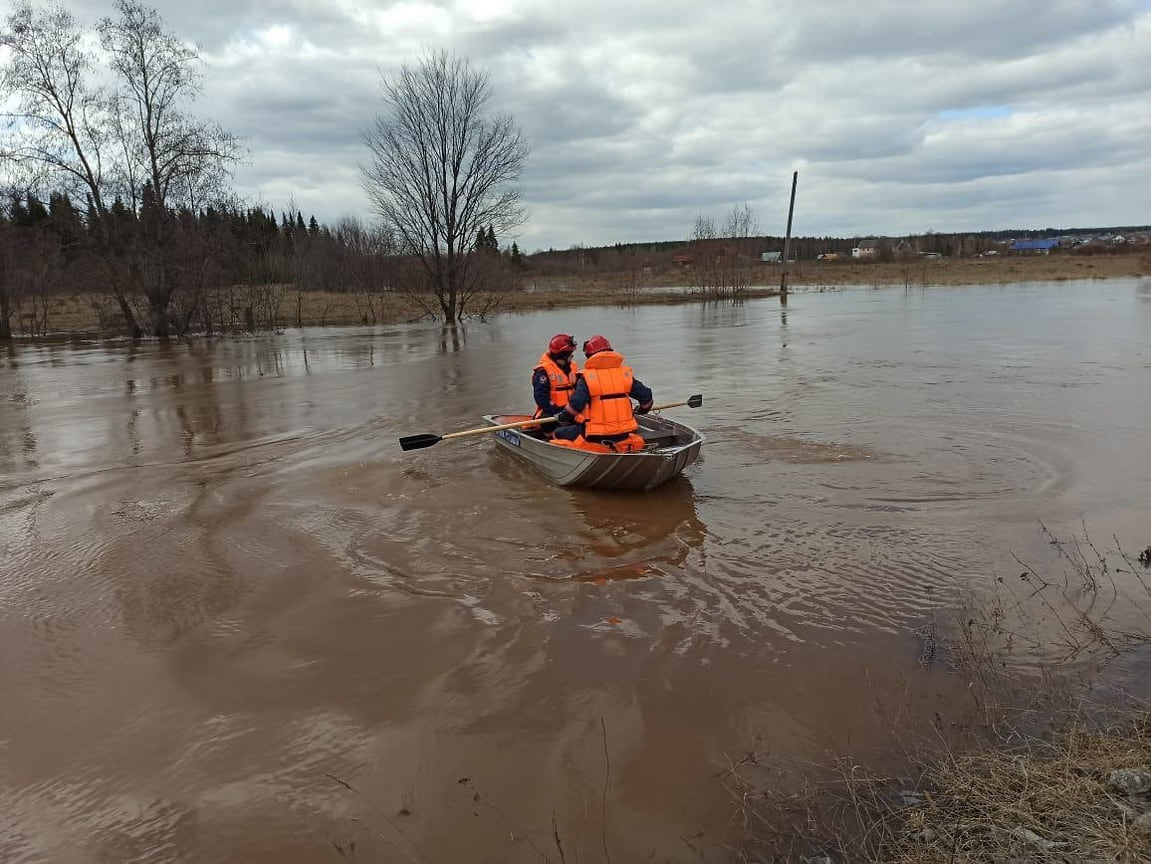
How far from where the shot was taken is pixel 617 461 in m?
7.28

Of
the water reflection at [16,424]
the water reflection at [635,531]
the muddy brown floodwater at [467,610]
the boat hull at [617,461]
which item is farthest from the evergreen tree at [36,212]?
the water reflection at [635,531]

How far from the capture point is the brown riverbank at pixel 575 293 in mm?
31406

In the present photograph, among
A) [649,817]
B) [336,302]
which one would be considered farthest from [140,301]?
[649,817]

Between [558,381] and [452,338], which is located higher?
[558,381]

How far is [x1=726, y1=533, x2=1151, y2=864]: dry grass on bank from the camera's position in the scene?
2592 mm

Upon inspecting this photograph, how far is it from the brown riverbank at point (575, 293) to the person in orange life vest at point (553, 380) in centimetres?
2551

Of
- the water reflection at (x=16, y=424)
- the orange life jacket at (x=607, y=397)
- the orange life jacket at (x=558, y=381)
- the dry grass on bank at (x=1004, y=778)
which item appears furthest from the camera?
the water reflection at (x=16, y=424)

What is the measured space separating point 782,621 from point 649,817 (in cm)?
208

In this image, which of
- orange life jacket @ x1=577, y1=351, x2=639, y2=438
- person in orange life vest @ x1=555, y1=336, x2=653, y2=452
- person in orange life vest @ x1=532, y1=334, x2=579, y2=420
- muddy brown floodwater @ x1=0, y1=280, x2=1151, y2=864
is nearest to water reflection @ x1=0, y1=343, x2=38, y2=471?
muddy brown floodwater @ x1=0, y1=280, x2=1151, y2=864

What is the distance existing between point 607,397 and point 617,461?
67 cm

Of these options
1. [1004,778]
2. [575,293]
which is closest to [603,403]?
[1004,778]

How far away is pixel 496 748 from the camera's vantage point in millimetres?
3865

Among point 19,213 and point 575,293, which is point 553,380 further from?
point 575,293

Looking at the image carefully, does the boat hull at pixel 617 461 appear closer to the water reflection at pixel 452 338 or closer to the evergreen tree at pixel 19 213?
the water reflection at pixel 452 338
